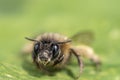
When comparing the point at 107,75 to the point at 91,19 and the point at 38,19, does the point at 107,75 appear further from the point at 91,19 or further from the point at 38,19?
A: the point at 38,19

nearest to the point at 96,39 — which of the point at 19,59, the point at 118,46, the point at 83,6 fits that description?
the point at 118,46

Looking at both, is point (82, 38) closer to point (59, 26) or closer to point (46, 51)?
point (46, 51)

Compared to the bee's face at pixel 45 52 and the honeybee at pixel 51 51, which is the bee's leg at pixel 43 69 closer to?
the honeybee at pixel 51 51

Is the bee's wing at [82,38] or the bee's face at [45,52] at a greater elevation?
the bee's wing at [82,38]

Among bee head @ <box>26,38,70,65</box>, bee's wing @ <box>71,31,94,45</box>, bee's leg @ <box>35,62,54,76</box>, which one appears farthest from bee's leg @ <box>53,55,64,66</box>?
bee's wing @ <box>71,31,94,45</box>

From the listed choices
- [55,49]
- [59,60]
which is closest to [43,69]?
[59,60]

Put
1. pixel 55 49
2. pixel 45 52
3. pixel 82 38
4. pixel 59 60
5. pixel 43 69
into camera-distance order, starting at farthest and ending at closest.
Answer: pixel 82 38, pixel 43 69, pixel 59 60, pixel 55 49, pixel 45 52

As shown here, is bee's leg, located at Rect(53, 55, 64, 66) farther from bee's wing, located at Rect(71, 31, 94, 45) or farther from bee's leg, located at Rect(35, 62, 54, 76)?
bee's wing, located at Rect(71, 31, 94, 45)

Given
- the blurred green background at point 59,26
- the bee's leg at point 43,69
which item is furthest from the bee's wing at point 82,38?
the bee's leg at point 43,69
